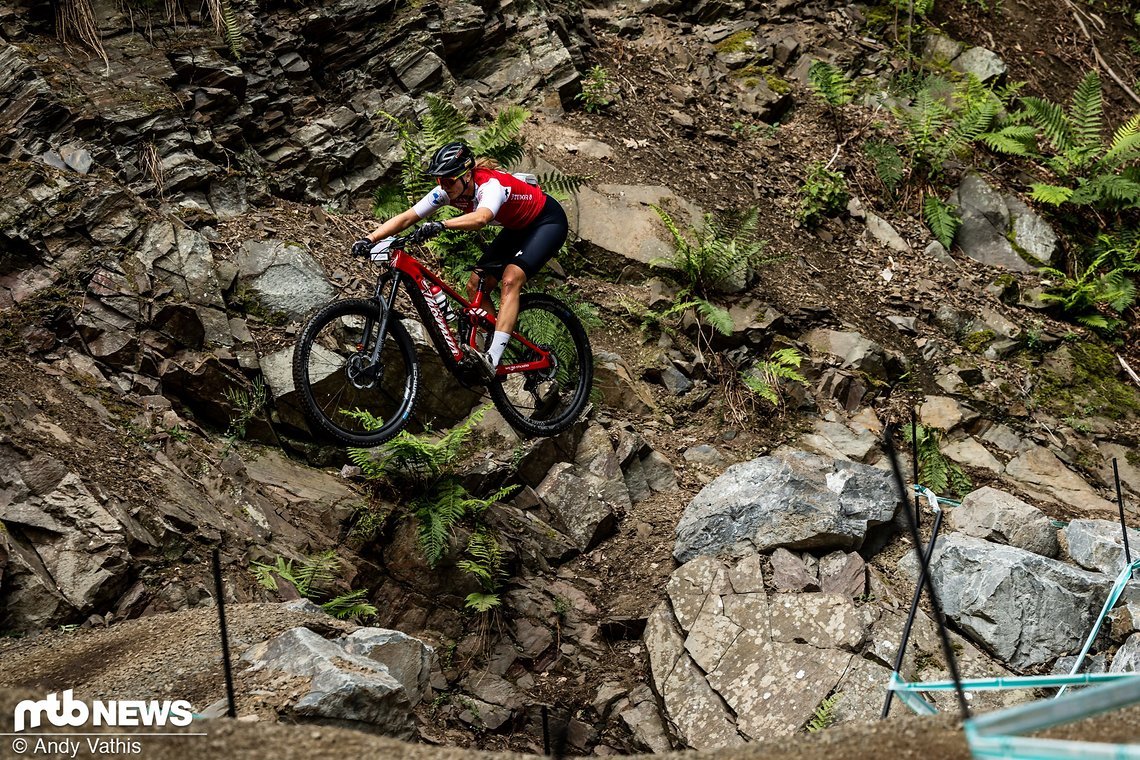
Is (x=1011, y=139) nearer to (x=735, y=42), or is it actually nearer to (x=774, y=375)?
(x=735, y=42)

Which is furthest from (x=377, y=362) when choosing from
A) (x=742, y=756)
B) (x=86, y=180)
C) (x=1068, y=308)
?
(x=1068, y=308)

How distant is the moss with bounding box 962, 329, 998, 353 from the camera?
35.1 ft

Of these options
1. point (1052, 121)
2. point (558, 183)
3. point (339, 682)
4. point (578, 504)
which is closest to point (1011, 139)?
point (1052, 121)

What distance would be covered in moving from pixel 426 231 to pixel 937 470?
5.79 meters

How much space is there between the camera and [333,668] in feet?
15.3

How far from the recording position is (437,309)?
7.40 metres

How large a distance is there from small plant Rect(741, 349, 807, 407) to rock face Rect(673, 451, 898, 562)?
1.33m

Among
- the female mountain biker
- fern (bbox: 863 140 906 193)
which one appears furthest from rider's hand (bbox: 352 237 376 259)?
fern (bbox: 863 140 906 193)

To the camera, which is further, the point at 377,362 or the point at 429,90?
the point at 429,90

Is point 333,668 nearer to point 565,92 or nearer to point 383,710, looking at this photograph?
point 383,710

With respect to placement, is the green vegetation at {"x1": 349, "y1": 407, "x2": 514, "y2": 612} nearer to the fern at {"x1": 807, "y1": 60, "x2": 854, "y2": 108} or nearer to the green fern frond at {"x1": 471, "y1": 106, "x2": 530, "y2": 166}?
the green fern frond at {"x1": 471, "y1": 106, "x2": 530, "y2": 166}

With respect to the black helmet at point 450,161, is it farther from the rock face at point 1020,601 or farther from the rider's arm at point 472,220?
the rock face at point 1020,601

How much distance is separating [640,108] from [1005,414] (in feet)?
20.8

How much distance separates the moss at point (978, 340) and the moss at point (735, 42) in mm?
5870
